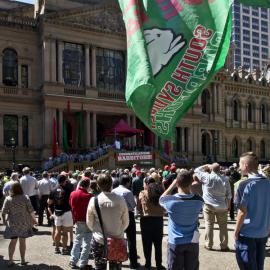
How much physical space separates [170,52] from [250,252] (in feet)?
8.76

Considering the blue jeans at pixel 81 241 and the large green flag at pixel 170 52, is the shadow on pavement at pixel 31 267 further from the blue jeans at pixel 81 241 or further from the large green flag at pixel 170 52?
the large green flag at pixel 170 52

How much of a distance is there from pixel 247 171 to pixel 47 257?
6.41m

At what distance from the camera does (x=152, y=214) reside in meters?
9.50

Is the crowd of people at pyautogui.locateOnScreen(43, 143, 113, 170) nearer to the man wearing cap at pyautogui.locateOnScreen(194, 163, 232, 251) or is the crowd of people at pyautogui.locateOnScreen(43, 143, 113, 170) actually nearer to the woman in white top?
the man wearing cap at pyautogui.locateOnScreen(194, 163, 232, 251)

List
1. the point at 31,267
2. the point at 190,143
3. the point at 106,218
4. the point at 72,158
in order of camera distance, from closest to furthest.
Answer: the point at 106,218 → the point at 31,267 → the point at 72,158 → the point at 190,143

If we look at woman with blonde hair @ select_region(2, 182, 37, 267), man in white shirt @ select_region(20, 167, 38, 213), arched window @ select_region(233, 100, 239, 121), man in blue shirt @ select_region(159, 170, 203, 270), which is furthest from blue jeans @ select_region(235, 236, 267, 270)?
arched window @ select_region(233, 100, 239, 121)

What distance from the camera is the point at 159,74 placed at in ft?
20.7

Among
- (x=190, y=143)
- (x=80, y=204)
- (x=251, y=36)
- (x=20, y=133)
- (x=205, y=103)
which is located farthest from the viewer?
(x=251, y=36)

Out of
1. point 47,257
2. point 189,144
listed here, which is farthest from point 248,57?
point 47,257

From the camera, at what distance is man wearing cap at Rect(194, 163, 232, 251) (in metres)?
11.7

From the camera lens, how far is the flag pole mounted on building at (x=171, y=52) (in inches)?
235

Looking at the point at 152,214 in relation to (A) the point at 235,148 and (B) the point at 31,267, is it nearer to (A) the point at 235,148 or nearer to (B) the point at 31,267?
(B) the point at 31,267

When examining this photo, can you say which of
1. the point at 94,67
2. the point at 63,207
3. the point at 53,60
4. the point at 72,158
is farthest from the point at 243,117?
the point at 63,207

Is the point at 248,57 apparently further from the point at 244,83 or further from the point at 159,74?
the point at 159,74
